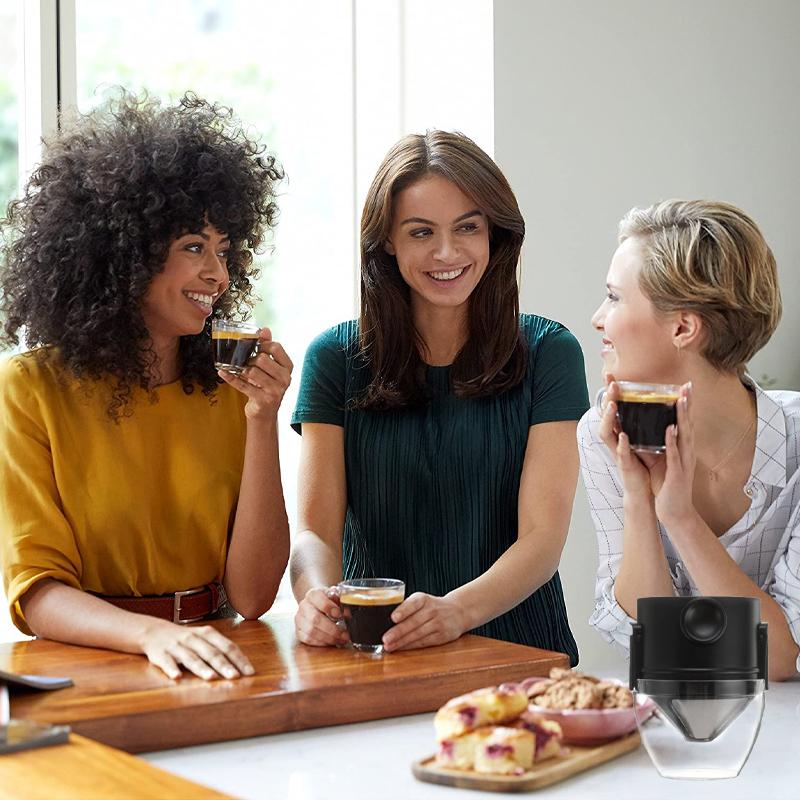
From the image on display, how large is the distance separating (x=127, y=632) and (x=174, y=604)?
27 cm

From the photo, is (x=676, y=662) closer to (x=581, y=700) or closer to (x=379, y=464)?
(x=581, y=700)

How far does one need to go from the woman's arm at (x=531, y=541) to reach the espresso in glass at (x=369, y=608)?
0.11 meters

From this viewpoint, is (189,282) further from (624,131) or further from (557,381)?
(624,131)

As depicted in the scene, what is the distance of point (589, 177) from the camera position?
4391mm

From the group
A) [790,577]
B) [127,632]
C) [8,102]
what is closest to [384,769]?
[127,632]

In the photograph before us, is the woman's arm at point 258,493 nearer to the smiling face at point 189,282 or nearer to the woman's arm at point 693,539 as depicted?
the smiling face at point 189,282

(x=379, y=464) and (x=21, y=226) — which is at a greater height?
(x=21, y=226)

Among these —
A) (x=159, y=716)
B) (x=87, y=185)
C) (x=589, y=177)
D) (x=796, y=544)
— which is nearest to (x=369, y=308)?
(x=87, y=185)

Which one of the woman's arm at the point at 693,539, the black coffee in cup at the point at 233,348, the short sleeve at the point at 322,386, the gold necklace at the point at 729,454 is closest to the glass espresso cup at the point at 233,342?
the black coffee in cup at the point at 233,348

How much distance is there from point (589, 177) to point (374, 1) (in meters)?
1.00

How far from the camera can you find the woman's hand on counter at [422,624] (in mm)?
2041

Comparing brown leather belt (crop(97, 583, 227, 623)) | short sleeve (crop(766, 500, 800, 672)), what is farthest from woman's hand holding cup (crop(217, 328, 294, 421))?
short sleeve (crop(766, 500, 800, 672))

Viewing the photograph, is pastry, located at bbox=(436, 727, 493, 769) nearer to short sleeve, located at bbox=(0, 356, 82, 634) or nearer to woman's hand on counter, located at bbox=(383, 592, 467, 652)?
woman's hand on counter, located at bbox=(383, 592, 467, 652)

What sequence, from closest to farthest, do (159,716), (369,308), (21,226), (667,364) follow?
(159,716), (667,364), (21,226), (369,308)
